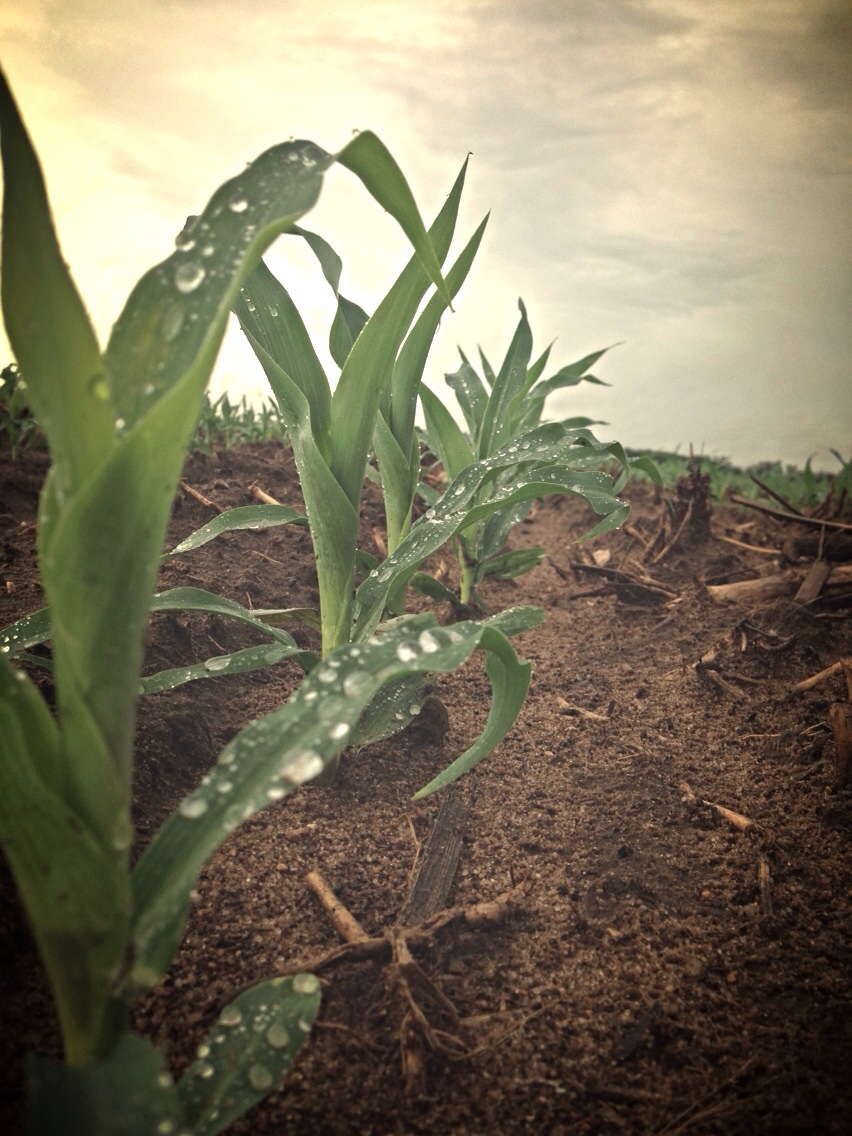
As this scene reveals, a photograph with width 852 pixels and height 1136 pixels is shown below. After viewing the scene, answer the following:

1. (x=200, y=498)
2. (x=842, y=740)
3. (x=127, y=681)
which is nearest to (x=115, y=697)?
(x=127, y=681)

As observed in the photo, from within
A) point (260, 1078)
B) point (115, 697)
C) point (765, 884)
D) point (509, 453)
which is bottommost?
point (765, 884)

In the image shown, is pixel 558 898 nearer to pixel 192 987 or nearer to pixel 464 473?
pixel 192 987

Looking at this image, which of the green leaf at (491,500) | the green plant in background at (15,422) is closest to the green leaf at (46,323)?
the green leaf at (491,500)

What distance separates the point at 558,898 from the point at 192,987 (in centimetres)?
47

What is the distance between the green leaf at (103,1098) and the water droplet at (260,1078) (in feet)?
0.35

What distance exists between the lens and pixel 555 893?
1005 mm

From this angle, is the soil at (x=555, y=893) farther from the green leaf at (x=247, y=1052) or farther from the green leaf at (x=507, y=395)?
the green leaf at (x=507, y=395)

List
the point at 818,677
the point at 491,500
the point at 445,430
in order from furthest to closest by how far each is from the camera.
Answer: the point at 445,430 < the point at 818,677 < the point at 491,500

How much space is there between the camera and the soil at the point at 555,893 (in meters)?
0.73

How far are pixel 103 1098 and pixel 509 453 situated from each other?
1125mm

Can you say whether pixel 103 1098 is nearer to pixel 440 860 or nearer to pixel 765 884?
pixel 440 860

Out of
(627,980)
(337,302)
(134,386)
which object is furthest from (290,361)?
(627,980)

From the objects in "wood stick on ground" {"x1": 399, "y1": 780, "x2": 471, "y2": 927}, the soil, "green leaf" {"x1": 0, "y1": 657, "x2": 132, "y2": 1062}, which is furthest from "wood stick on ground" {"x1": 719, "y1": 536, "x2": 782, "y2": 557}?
"green leaf" {"x1": 0, "y1": 657, "x2": 132, "y2": 1062}

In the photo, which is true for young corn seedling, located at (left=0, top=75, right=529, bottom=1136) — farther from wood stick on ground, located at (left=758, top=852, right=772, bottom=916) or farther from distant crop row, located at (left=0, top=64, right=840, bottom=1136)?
wood stick on ground, located at (left=758, top=852, right=772, bottom=916)
